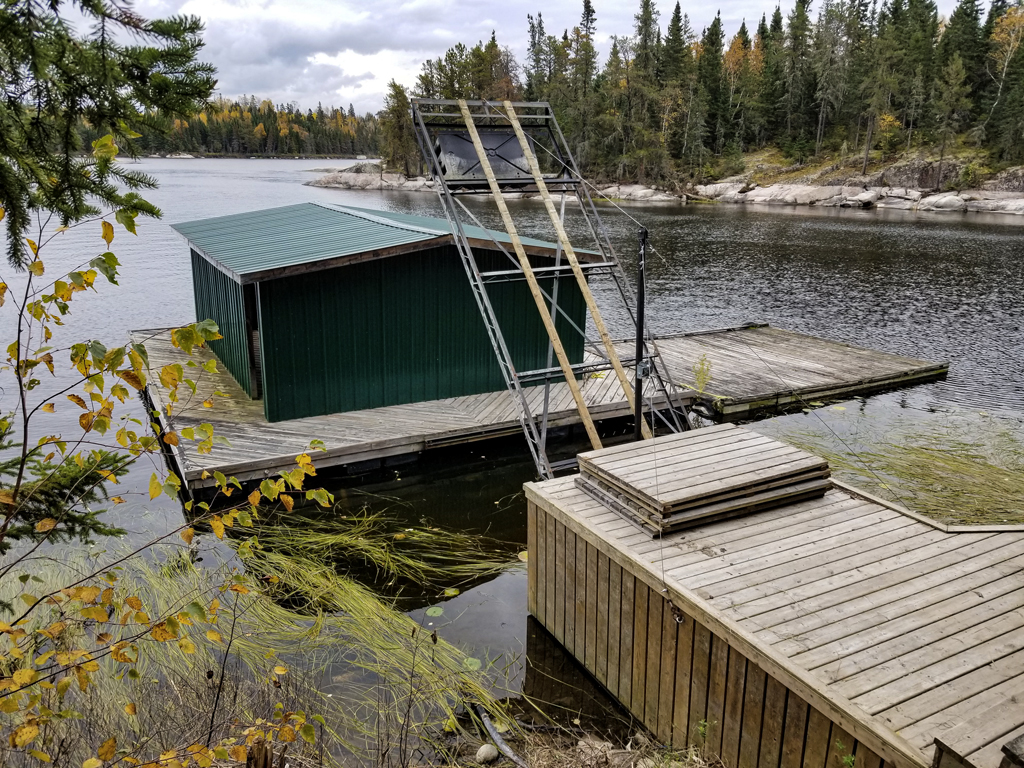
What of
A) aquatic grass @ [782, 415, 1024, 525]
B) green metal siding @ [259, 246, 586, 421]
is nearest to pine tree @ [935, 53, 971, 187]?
aquatic grass @ [782, 415, 1024, 525]

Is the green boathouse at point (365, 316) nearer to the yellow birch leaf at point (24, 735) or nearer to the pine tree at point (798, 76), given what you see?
the yellow birch leaf at point (24, 735)

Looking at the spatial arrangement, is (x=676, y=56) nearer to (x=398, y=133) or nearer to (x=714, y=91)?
(x=714, y=91)

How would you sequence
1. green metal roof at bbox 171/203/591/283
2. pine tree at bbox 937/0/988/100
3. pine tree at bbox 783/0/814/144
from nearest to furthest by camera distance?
1. green metal roof at bbox 171/203/591/283
2. pine tree at bbox 937/0/988/100
3. pine tree at bbox 783/0/814/144

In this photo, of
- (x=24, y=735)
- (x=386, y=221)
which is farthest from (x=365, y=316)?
(x=24, y=735)

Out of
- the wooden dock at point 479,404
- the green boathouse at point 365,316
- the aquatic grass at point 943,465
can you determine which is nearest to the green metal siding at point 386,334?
the green boathouse at point 365,316

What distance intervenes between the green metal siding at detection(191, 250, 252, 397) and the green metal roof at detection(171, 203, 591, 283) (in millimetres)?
601

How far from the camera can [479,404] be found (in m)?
13.0

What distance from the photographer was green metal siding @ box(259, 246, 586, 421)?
11.7 m

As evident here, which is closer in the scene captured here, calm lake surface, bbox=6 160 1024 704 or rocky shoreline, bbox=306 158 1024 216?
calm lake surface, bbox=6 160 1024 704

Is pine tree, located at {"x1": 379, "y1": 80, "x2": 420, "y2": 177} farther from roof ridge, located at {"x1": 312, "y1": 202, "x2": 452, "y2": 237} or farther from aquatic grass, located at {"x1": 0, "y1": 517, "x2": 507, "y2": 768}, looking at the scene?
aquatic grass, located at {"x1": 0, "y1": 517, "x2": 507, "y2": 768}

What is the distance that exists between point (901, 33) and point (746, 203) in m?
29.3

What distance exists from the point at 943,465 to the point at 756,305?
46.5 ft

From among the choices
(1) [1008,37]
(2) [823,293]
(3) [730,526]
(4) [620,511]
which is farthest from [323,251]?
(1) [1008,37]

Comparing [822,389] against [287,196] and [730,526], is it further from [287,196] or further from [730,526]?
[287,196]
